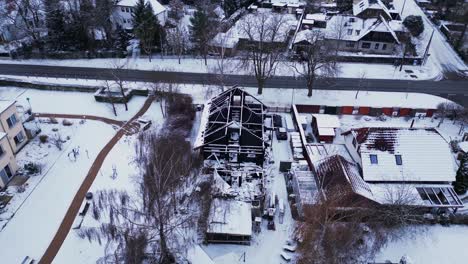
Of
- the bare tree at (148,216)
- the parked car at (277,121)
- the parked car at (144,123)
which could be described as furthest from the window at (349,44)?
the bare tree at (148,216)

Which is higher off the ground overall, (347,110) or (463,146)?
(347,110)

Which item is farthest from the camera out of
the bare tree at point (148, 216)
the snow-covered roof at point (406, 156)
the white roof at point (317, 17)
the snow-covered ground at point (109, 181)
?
the white roof at point (317, 17)

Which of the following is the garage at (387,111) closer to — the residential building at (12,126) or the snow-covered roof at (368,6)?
the snow-covered roof at (368,6)

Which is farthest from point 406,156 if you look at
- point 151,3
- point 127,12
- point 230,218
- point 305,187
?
point 127,12

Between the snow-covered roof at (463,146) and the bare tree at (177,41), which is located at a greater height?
the bare tree at (177,41)

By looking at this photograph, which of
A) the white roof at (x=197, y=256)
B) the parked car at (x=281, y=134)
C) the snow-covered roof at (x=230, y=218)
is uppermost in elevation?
the parked car at (x=281, y=134)

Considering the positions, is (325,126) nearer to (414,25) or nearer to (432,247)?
(432,247)

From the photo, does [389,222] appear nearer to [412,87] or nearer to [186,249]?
[186,249]
